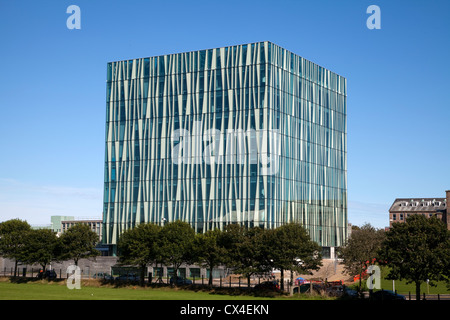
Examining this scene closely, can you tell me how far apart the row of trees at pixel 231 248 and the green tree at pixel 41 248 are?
1291cm

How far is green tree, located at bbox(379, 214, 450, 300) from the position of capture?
60.7 meters

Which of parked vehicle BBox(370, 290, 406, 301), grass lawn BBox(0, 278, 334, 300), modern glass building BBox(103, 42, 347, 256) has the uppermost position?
modern glass building BBox(103, 42, 347, 256)

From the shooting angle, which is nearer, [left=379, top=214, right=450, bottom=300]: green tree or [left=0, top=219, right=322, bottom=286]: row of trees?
[left=379, top=214, right=450, bottom=300]: green tree

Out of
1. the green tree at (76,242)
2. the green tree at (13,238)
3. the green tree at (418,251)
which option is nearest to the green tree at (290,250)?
the green tree at (418,251)

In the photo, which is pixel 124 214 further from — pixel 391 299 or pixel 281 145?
pixel 391 299

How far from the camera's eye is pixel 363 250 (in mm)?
76938

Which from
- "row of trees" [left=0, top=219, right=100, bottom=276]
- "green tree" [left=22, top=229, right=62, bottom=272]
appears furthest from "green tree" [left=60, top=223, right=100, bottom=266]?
"green tree" [left=22, top=229, right=62, bottom=272]

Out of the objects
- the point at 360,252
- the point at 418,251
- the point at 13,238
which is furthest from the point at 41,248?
the point at 418,251

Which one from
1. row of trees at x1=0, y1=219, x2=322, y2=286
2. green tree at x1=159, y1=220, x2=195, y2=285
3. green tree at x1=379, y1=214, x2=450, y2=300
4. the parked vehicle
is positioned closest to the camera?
green tree at x1=379, y1=214, x2=450, y2=300

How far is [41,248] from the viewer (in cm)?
9600

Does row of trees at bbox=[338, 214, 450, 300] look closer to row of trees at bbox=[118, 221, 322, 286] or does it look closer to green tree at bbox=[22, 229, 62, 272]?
row of trees at bbox=[118, 221, 322, 286]

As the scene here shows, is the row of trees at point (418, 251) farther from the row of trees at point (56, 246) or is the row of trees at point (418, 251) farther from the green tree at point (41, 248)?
the green tree at point (41, 248)

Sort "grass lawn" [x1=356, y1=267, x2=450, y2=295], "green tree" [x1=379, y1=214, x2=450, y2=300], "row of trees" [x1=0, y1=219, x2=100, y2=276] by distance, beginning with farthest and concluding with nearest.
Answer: "row of trees" [x1=0, y1=219, x2=100, y2=276]
"grass lawn" [x1=356, y1=267, x2=450, y2=295]
"green tree" [x1=379, y1=214, x2=450, y2=300]

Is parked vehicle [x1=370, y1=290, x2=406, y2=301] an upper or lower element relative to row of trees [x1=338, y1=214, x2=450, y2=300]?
lower
